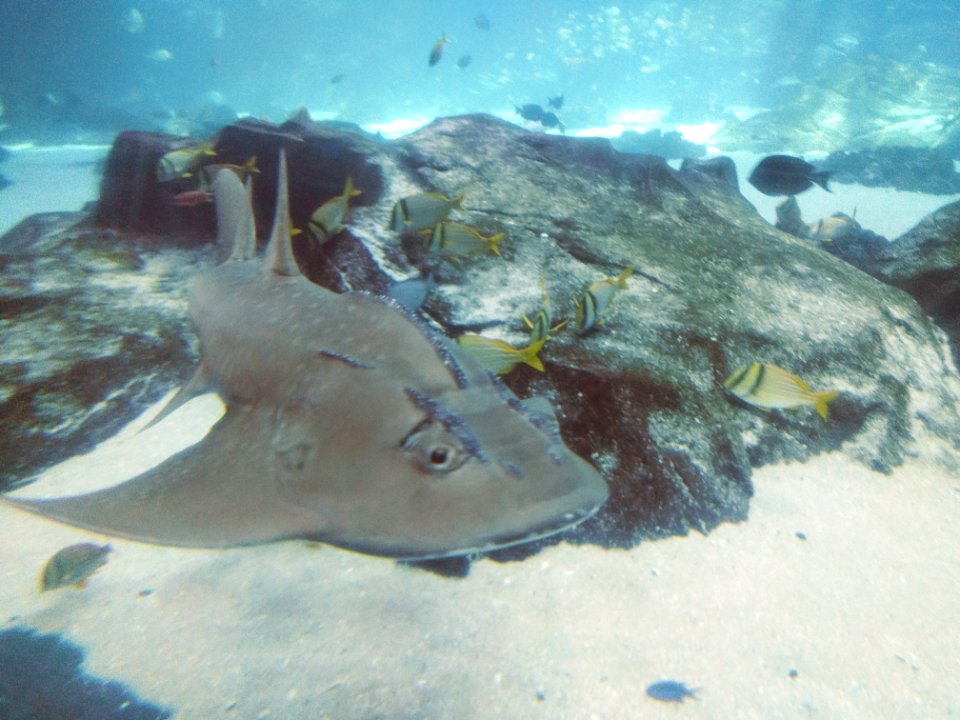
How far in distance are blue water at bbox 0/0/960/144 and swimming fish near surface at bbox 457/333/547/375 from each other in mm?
24948

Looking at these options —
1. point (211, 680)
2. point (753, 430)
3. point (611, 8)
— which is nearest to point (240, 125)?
point (211, 680)

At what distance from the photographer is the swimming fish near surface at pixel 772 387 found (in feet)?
9.58

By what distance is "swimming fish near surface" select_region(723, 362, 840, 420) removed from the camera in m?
2.92

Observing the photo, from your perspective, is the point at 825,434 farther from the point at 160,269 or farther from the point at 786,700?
the point at 160,269

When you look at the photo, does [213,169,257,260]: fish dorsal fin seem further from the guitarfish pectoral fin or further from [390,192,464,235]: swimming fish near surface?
the guitarfish pectoral fin

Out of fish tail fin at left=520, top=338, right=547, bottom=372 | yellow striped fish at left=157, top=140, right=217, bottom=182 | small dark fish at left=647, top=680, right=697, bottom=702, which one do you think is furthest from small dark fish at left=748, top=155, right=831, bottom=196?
yellow striped fish at left=157, top=140, right=217, bottom=182

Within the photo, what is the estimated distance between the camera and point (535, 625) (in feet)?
7.70

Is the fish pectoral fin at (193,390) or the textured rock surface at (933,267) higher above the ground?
the textured rock surface at (933,267)

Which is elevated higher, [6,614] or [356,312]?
[356,312]

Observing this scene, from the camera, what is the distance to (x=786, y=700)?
214 centimetres

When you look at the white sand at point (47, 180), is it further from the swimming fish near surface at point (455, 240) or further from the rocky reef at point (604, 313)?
the swimming fish near surface at point (455, 240)

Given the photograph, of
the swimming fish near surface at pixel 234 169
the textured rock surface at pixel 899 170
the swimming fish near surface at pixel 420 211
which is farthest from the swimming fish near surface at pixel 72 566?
the textured rock surface at pixel 899 170

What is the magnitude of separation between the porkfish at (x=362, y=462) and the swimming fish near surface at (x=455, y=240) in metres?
1.87

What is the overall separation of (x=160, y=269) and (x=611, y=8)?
75.3m
